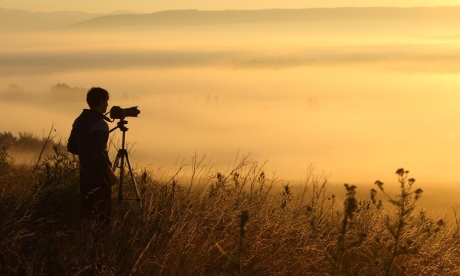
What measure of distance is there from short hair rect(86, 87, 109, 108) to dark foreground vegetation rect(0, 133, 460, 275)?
101 centimetres

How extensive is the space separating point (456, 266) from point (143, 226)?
362 centimetres

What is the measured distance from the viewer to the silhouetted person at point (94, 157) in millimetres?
7375

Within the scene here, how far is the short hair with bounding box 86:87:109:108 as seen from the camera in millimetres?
7480

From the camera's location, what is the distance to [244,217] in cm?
410

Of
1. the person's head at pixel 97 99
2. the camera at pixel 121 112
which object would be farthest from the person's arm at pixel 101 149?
the camera at pixel 121 112

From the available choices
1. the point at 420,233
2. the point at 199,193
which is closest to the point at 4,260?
the point at 199,193

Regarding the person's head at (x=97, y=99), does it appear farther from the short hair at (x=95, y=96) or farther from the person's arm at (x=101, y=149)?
the person's arm at (x=101, y=149)

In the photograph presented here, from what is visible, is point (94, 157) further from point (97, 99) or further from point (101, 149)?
point (97, 99)

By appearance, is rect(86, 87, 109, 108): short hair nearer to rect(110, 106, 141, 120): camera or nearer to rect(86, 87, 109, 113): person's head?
rect(86, 87, 109, 113): person's head

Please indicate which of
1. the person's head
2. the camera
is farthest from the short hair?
the camera

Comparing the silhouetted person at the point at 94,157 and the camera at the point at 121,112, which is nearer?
the silhouetted person at the point at 94,157

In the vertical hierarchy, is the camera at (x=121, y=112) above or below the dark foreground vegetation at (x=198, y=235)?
above

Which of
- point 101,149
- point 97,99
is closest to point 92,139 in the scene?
point 101,149

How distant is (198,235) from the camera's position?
23.8ft
